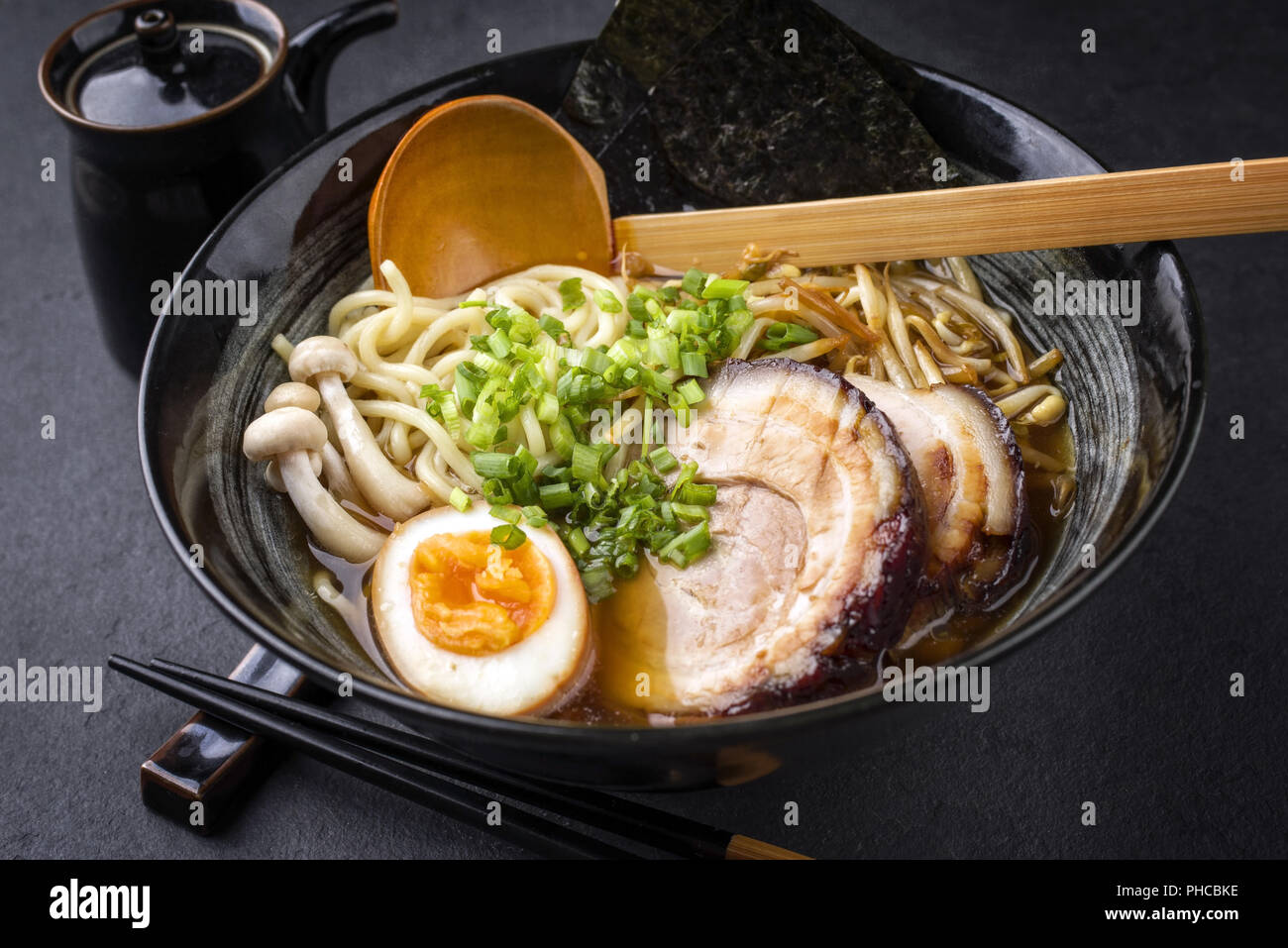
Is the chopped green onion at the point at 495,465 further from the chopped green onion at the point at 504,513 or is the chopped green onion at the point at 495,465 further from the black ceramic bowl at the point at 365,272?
the black ceramic bowl at the point at 365,272

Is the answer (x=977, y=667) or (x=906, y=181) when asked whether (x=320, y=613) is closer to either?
(x=977, y=667)

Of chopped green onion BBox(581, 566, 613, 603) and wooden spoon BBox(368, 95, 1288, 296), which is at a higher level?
wooden spoon BBox(368, 95, 1288, 296)

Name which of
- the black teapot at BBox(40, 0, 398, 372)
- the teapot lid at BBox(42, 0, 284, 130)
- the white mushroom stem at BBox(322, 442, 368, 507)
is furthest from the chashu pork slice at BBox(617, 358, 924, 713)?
the teapot lid at BBox(42, 0, 284, 130)

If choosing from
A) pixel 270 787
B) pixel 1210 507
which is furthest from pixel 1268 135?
pixel 270 787

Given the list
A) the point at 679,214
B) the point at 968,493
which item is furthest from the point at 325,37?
the point at 968,493

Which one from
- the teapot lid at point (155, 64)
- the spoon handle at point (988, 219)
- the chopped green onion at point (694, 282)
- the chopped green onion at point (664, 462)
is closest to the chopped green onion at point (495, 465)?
the chopped green onion at point (664, 462)

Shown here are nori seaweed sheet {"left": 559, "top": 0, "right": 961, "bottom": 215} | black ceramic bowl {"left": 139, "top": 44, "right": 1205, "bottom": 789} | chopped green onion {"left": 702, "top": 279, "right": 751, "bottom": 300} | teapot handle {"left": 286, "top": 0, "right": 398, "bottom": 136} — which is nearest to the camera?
black ceramic bowl {"left": 139, "top": 44, "right": 1205, "bottom": 789}

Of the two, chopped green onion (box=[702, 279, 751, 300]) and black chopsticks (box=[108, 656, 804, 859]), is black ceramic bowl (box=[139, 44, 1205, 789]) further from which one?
chopped green onion (box=[702, 279, 751, 300])
